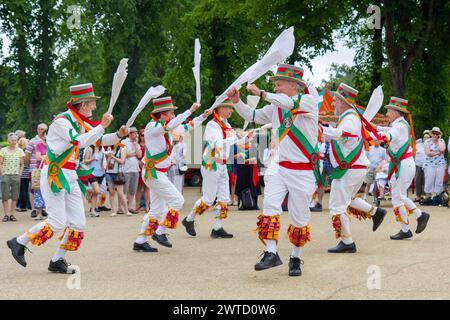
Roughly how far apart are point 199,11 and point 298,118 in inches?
876

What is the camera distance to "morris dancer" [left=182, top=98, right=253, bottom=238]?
446 inches

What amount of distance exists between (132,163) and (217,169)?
5.47 meters

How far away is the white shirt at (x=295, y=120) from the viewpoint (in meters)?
7.93

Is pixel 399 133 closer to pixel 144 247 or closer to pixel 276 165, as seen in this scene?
pixel 276 165

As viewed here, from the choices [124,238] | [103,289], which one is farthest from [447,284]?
[124,238]

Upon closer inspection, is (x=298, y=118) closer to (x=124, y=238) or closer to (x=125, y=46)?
(x=124, y=238)

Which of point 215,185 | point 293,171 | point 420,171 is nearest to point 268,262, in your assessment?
point 293,171

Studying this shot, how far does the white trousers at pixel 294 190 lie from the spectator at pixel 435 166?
11238 mm

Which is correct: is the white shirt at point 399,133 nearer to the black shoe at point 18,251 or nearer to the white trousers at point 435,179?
the black shoe at point 18,251

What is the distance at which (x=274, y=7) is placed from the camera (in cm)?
2550

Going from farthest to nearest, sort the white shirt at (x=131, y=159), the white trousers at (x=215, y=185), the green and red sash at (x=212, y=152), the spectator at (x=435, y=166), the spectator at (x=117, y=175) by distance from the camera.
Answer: the spectator at (x=435, y=166) → the white shirt at (x=131, y=159) → the spectator at (x=117, y=175) → the white trousers at (x=215, y=185) → the green and red sash at (x=212, y=152)

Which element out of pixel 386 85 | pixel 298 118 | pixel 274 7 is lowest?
pixel 298 118

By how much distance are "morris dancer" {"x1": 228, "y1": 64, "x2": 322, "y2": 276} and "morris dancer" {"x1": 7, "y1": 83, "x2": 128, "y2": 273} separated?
1.69 m

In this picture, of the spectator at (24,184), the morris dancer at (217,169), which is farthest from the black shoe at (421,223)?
the spectator at (24,184)
